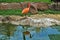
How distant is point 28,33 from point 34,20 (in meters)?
1.46

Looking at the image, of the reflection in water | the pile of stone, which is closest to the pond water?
the reflection in water

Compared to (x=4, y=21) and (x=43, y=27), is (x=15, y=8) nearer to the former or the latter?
(x=4, y=21)

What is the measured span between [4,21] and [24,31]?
61.8 inches

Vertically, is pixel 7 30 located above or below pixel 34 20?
below

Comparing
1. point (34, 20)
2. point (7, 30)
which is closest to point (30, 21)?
point (34, 20)

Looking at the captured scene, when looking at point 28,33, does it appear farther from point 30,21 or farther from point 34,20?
point 34,20

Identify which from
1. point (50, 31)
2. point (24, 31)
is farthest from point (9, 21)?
point (50, 31)

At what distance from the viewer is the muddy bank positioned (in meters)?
9.82

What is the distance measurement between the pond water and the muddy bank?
0.36 metres

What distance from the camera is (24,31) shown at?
29.4 ft

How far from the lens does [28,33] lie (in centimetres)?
870

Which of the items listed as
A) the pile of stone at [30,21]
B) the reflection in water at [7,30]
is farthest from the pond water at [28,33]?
the pile of stone at [30,21]

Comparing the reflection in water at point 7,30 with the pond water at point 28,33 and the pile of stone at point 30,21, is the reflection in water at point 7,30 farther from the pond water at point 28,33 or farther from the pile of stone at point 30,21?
the pile of stone at point 30,21

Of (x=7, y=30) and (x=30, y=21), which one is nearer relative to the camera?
(x=7, y=30)
